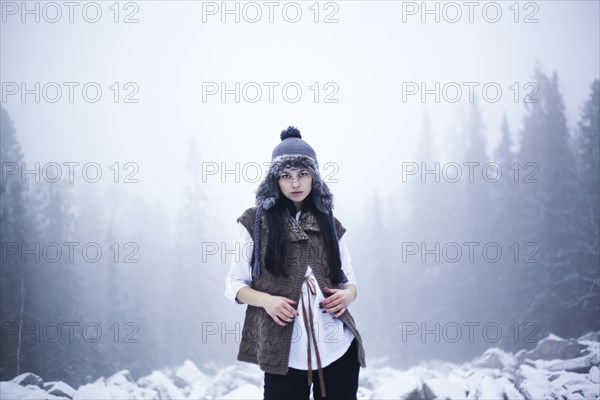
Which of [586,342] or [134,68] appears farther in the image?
[134,68]

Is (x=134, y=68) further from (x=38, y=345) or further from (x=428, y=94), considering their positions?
(x=428, y=94)

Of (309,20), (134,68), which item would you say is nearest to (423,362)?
(309,20)

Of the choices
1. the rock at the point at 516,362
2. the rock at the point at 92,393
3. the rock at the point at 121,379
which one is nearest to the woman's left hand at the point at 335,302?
the rock at the point at 92,393

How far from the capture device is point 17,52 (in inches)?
193

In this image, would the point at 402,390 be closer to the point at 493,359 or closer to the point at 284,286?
the point at 493,359

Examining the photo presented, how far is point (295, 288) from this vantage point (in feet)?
5.24

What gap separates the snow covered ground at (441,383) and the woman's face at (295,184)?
292 centimetres

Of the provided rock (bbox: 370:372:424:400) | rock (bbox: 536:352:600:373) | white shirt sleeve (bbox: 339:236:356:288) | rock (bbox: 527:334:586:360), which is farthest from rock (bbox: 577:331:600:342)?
white shirt sleeve (bbox: 339:236:356:288)

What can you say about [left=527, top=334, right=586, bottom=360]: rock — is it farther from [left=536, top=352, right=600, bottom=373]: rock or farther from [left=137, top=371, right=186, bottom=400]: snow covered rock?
[left=137, top=371, right=186, bottom=400]: snow covered rock

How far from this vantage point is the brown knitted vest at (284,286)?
1519 millimetres

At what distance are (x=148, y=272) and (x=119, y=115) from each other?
2691 mm

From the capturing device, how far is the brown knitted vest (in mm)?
1519

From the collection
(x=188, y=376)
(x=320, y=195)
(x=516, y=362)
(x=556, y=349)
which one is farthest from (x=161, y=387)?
(x=556, y=349)

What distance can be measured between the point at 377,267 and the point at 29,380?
5669 mm
